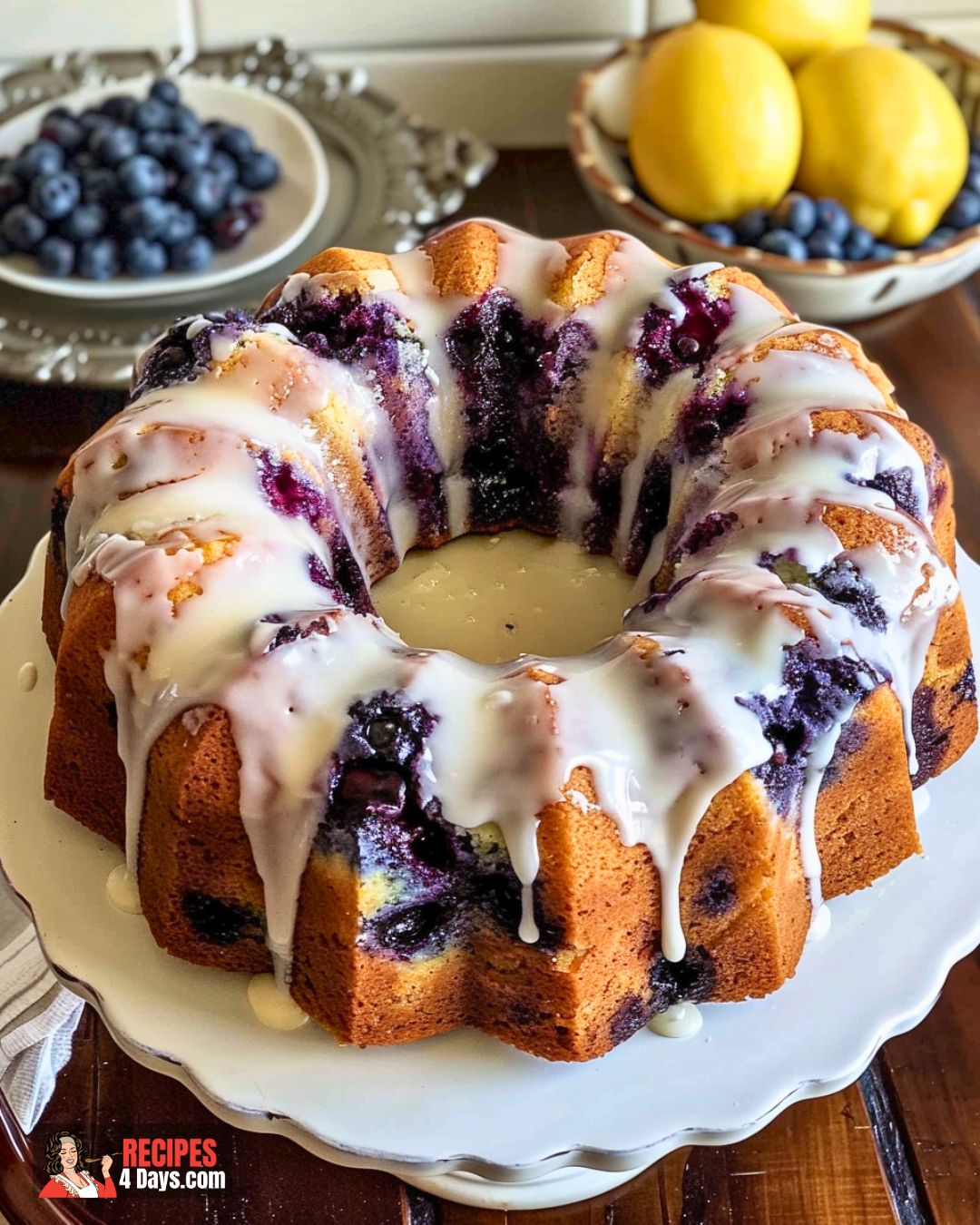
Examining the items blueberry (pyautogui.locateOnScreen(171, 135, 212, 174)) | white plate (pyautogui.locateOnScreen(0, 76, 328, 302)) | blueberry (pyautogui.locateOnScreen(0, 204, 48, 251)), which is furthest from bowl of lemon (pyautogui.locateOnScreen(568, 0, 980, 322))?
blueberry (pyautogui.locateOnScreen(0, 204, 48, 251))

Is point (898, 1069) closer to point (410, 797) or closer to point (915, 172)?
point (410, 797)

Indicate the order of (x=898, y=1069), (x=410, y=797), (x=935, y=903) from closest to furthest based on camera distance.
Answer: (x=410, y=797) → (x=935, y=903) → (x=898, y=1069)

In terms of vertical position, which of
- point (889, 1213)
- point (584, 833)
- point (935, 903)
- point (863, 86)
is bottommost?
point (889, 1213)

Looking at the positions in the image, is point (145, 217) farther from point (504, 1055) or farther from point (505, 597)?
point (504, 1055)

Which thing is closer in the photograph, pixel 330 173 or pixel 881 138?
pixel 881 138

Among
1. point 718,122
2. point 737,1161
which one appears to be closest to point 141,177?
point 718,122

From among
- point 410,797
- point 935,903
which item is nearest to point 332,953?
point 410,797
